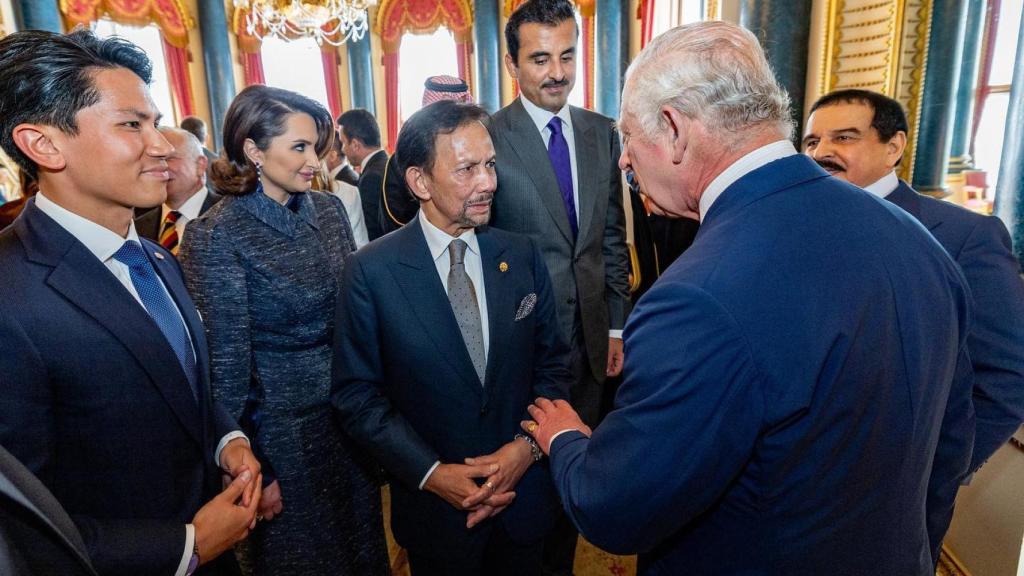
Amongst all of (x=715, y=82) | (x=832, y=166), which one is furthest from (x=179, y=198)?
(x=832, y=166)

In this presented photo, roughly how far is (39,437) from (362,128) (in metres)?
4.00

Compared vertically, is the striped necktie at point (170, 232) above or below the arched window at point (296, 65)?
below

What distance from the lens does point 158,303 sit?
1.25m

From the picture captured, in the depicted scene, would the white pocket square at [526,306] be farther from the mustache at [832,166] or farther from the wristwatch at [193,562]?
the mustache at [832,166]

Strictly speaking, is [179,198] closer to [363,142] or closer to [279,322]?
[279,322]

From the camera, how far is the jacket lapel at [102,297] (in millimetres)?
1016

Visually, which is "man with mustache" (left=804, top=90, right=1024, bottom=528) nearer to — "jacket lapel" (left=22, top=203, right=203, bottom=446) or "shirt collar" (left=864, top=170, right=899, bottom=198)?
"shirt collar" (left=864, top=170, right=899, bottom=198)

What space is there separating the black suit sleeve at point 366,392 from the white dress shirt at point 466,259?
21 centimetres

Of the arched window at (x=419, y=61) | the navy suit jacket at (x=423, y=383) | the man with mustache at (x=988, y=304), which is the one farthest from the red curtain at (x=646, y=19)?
the navy suit jacket at (x=423, y=383)

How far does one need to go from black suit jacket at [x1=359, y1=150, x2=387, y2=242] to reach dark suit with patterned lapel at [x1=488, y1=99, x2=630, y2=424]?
5.44ft

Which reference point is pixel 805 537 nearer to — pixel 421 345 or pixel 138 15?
pixel 421 345

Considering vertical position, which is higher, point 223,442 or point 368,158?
point 368,158

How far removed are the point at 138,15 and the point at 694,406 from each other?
11.6 m

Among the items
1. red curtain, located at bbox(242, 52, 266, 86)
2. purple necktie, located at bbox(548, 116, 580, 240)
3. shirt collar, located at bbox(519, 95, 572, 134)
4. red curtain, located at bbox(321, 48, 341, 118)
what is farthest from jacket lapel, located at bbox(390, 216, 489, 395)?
red curtain, located at bbox(242, 52, 266, 86)
